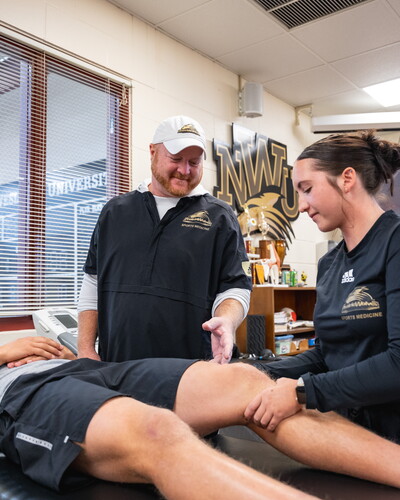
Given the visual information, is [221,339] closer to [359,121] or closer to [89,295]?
[89,295]

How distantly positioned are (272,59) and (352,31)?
713 mm

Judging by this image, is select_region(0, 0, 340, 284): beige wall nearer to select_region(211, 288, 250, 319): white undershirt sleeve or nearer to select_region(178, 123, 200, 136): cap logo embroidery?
select_region(178, 123, 200, 136): cap logo embroidery

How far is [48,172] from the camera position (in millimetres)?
2973

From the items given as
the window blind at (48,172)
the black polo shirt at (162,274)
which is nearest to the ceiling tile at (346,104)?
the window blind at (48,172)

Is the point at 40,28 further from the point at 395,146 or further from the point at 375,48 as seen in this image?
the point at 375,48

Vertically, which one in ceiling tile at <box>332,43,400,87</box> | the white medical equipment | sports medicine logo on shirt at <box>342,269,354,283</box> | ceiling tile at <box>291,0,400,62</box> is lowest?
the white medical equipment

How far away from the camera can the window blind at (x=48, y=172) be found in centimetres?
277

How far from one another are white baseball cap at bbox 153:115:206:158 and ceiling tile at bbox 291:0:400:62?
2160 millimetres

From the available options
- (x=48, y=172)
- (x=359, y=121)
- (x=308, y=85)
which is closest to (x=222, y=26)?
(x=308, y=85)

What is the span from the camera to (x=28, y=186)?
2.85 m

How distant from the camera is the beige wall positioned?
3000mm

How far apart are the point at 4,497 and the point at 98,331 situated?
101cm

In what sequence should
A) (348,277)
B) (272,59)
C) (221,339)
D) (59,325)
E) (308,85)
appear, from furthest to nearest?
(308,85)
(272,59)
(59,325)
(221,339)
(348,277)

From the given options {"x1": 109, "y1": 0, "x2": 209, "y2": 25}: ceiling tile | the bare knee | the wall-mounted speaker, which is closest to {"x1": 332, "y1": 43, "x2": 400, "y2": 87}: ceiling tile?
the wall-mounted speaker
